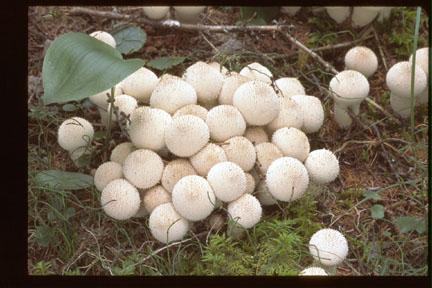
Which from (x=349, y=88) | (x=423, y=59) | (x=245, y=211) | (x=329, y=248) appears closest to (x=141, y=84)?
(x=245, y=211)

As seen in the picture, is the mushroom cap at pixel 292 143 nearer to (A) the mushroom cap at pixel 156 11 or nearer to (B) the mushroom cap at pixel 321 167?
(B) the mushroom cap at pixel 321 167

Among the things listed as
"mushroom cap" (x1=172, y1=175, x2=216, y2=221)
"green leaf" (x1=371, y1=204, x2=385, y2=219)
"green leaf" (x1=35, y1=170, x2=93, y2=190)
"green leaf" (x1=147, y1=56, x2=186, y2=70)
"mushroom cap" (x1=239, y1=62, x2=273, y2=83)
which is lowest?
"green leaf" (x1=35, y1=170, x2=93, y2=190)

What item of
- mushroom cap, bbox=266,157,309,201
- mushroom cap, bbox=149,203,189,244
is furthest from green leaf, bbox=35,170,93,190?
mushroom cap, bbox=266,157,309,201

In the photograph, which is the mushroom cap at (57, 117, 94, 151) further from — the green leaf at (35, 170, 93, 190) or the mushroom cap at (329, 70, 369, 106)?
the mushroom cap at (329, 70, 369, 106)

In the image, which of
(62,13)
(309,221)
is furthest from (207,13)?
(309,221)

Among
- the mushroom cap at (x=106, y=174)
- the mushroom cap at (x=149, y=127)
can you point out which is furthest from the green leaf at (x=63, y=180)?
the mushroom cap at (x=149, y=127)
